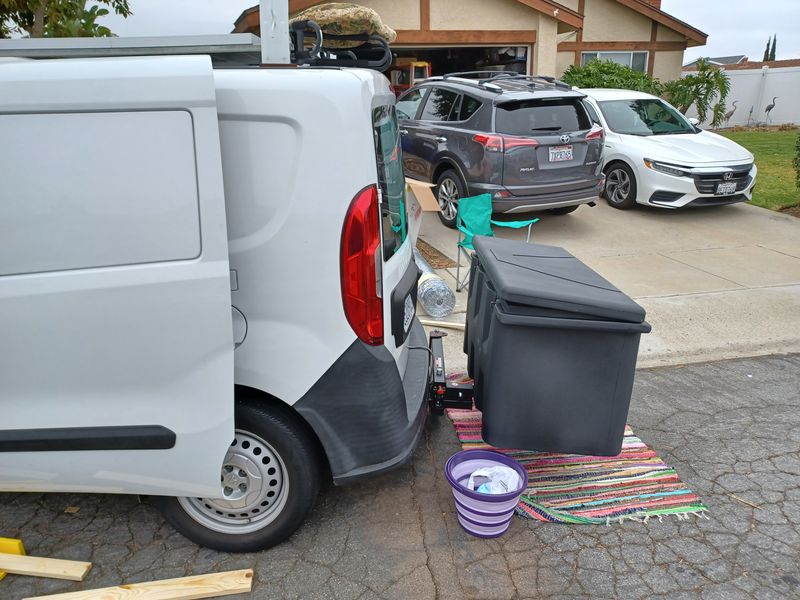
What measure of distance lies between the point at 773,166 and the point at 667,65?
6.81 m

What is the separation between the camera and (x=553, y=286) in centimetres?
281

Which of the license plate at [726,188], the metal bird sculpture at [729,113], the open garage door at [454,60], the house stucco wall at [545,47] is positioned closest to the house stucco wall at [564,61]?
the open garage door at [454,60]

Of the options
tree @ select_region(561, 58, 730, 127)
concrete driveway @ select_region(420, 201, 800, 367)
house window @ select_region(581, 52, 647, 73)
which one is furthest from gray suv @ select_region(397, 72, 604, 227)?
house window @ select_region(581, 52, 647, 73)

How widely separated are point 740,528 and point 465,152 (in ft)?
18.1

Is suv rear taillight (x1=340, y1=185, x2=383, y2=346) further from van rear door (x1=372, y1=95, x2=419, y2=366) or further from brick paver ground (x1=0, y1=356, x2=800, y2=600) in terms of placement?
brick paver ground (x1=0, y1=356, x2=800, y2=600)

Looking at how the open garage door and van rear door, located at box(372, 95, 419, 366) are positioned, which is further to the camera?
the open garage door

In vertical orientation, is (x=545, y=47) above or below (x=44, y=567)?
above

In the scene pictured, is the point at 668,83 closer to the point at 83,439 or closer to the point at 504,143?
the point at 504,143

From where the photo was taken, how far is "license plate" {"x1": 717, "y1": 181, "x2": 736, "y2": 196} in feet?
28.3

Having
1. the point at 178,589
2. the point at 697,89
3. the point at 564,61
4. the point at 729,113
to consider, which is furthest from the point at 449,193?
the point at 729,113

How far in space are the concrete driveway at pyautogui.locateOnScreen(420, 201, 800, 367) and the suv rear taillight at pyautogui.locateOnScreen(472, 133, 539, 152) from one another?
1.22 metres

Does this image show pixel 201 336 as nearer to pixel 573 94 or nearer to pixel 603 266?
pixel 603 266

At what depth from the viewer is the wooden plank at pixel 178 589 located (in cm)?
243

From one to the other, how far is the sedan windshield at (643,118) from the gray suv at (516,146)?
1.94 metres
